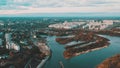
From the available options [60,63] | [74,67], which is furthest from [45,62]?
[74,67]

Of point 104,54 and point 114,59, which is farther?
point 104,54

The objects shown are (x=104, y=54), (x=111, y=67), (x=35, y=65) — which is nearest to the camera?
(x=111, y=67)

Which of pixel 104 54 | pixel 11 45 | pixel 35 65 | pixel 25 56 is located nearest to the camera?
pixel 35 65

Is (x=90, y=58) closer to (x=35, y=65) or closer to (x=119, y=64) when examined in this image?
(x=119, y=64)

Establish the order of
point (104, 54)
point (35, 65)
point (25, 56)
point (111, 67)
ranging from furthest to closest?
1. point (104, 54)
2. point (25, 56)
3. point (35, 65)
4. point (111, 67)

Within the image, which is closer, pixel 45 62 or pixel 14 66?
pixel 14 66

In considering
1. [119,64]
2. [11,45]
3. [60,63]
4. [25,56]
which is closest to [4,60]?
[25,56]

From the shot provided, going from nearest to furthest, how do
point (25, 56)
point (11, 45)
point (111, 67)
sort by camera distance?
point (111, 67), point (25, 56), point (11, 45)

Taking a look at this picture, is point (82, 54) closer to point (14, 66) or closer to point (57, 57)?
point (57, 57)
